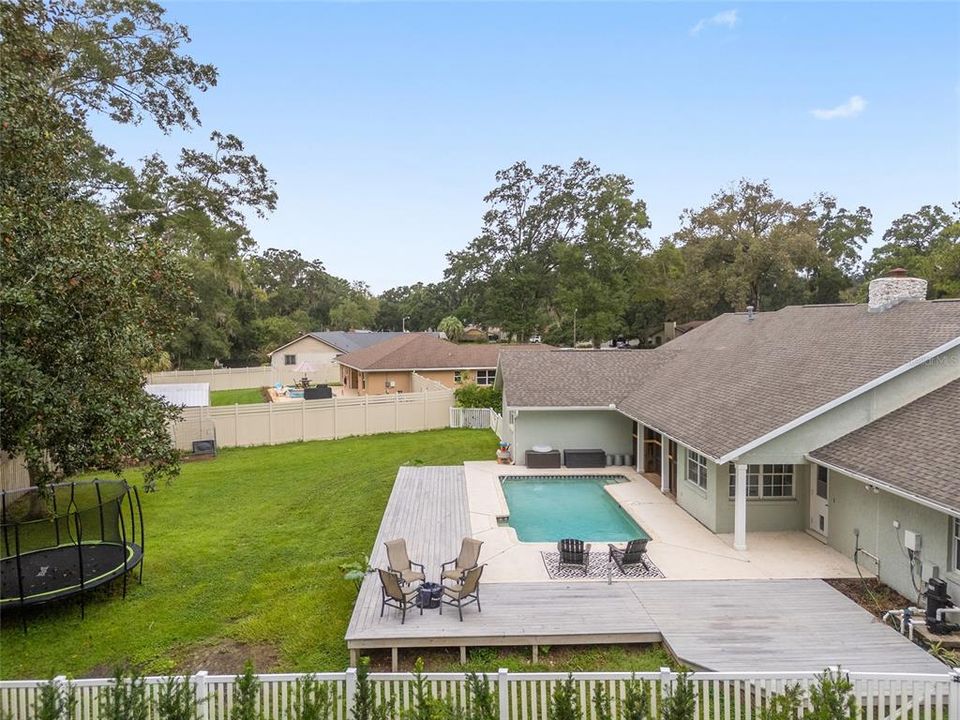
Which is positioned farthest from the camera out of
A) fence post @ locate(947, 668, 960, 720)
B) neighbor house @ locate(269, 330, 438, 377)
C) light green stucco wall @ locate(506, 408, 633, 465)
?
neighbor house @ locate(269, 330, 438, 377)

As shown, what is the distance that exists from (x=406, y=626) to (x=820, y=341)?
13.1 m

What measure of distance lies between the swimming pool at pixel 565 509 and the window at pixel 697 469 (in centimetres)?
185

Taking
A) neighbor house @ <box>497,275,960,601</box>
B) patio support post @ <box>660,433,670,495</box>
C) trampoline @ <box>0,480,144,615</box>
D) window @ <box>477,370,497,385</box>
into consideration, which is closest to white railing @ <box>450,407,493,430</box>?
window @ <box>477,370,497,385</box>

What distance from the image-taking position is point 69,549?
1093 centimetres

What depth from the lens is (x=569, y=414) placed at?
64.9 feet

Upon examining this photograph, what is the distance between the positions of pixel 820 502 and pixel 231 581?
40.4 ft

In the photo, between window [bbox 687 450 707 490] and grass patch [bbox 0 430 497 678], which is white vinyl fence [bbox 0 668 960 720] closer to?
grass patch [bbox 0 430 497 678]

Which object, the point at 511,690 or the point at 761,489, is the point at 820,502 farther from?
the point at 511,690

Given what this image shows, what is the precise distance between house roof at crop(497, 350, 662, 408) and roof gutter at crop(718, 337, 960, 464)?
805 cm

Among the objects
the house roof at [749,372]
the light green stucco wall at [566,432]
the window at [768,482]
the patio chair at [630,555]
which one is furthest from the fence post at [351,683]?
the light green stucco wall at [566,432]

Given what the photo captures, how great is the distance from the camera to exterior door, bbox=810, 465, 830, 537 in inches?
472

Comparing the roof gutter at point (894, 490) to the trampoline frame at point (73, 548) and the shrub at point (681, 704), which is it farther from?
the trampoline frame at point (73, 548)

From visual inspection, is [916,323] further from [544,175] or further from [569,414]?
[544,175]

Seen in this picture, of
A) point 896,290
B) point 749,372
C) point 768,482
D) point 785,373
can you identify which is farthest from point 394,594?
→ point 896,290
